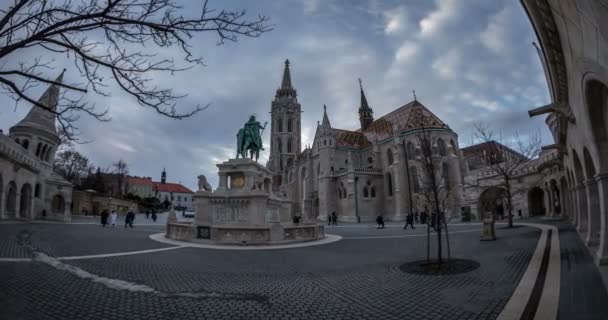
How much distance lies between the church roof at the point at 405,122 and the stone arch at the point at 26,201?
4388 centimetres

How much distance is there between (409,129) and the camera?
40.7 m

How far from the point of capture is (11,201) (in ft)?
86.6

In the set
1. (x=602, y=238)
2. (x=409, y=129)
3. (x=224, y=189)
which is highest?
(x=409, y=129)

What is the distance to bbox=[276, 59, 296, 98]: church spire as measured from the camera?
237 ft

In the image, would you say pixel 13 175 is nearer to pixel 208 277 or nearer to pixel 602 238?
pixel 208 277

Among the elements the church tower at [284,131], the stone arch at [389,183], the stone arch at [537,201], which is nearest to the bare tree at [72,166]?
the church tower at [284,131]

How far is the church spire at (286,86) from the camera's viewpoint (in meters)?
72.1

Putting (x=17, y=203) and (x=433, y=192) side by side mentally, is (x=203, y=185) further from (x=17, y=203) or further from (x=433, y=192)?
Answer: (x=17, y=203)

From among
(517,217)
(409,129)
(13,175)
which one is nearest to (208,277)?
(13,175)

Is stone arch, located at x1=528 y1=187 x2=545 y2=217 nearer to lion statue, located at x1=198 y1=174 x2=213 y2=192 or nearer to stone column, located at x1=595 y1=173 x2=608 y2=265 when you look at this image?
stone column, located at x1=595 y1=173 x2=608 y2=265

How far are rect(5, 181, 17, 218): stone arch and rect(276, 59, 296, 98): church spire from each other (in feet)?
177

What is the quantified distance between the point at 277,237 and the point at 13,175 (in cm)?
2813

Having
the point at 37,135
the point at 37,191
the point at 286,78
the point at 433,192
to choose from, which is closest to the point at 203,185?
the point at 433,192

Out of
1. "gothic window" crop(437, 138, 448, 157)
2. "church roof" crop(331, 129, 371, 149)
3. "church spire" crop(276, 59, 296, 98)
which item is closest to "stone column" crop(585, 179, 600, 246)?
"gothic window" crop(437, 138, 448, 157)
